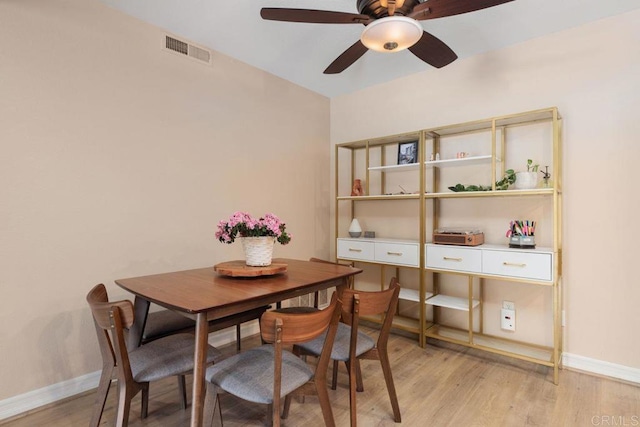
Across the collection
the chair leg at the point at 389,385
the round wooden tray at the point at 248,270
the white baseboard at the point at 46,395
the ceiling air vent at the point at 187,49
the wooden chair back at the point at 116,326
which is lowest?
the white baseboard at the point at 46,395

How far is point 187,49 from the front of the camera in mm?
2768

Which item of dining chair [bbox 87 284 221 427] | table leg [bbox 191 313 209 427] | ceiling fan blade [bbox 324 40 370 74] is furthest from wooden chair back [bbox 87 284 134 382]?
ceiling fan blade [bbox 324 40 370 74]

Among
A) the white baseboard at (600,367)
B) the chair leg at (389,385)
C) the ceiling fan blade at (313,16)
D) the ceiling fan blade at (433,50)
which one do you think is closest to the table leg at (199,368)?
the chair leg at (389,385)

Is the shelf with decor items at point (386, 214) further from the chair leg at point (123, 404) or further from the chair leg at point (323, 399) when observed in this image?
the chair leg at point (123, 404)

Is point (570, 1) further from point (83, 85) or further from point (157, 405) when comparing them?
point (157, 405)

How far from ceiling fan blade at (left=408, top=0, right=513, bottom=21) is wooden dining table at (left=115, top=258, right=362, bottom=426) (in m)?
1.52

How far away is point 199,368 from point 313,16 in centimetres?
183

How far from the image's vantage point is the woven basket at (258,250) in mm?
2002

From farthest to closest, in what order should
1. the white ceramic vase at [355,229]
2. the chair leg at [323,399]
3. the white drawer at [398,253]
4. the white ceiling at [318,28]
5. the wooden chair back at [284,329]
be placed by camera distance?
1. the white ceramic vase at [355,229]
2. the white drawer at [398,253]
3. the white ceiling at [318,28]
4. the chair leg at [323,399]
5. the wooden chair back at [284,329]

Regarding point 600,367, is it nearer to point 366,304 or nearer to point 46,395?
point 366,304

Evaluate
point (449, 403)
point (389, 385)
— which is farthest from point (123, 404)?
point (449, 403)

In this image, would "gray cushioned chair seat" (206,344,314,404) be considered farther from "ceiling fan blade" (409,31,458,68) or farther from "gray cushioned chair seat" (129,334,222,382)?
"ceiling fan blade" (409,31,458,68)

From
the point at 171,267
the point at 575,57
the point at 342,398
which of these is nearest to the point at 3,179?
the point at 171,267

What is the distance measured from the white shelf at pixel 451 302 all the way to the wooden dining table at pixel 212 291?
1089mm
